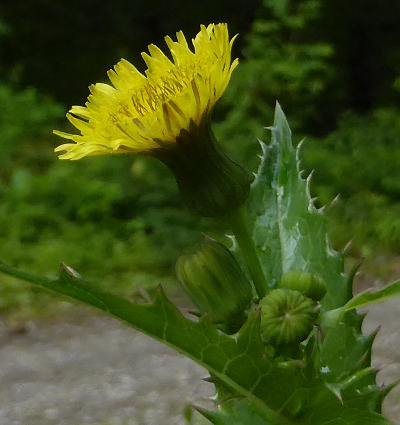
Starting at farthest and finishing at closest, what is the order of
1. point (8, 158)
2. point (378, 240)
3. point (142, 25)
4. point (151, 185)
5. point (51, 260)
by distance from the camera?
point (142, 25)
point (8, 158)
point (151, 185)
point (378, 240)
point (51, 260)

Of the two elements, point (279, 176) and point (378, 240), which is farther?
point (378, 240)

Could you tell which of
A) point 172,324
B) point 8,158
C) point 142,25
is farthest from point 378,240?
point 172,324

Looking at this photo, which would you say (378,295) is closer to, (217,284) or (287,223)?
(217,284)

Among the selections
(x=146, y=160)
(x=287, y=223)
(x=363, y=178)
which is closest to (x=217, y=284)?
(x=287, y=223)

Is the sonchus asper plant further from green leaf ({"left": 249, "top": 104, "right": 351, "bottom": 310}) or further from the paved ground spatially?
the paved ground

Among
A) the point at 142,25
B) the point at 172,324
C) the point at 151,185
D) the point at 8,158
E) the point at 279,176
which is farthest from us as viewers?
the point at 142,25

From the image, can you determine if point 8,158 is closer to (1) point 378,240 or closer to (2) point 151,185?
(2) point 151,185

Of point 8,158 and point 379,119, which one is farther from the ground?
point 8,158
